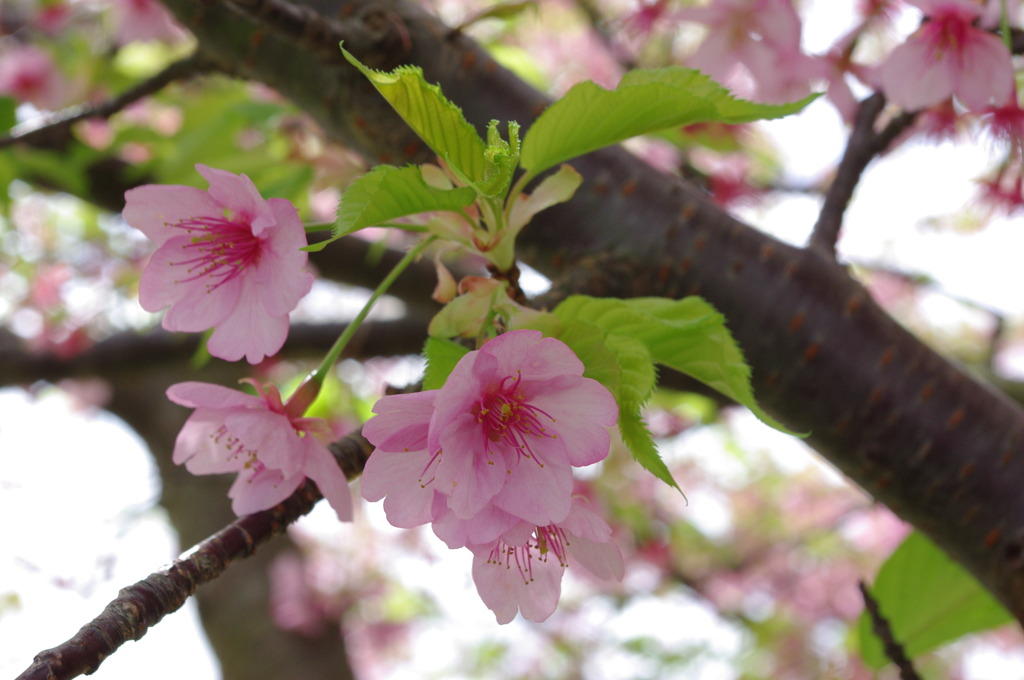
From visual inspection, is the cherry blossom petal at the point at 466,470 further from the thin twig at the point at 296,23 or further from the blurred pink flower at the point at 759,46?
the blurred pink flower at the point at 759,46

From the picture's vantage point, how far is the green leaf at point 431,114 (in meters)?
0.55

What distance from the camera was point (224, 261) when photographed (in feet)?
2.34

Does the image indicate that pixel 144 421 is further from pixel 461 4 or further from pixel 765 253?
pixel 765 253

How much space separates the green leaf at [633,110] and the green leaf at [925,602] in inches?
29.8

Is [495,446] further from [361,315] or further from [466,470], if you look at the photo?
[361,315]

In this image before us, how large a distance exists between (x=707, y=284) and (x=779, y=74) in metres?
0.52

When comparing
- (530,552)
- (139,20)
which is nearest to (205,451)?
(530,552)

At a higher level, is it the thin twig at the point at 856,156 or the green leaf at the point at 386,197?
the green leaf at the point at 386,197

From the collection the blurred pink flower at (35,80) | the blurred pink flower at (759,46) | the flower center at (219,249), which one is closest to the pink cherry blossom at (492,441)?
the flower center at (219,249)

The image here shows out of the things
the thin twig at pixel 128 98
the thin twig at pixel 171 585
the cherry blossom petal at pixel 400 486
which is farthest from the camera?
the thin twig at pixel 128 98

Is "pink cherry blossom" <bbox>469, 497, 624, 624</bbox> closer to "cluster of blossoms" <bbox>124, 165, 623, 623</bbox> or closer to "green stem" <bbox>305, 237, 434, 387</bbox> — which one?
"cluster of blossoms" <bbox>124, 165, 623, 623</bbox>

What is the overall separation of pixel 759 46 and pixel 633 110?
76 centimetres

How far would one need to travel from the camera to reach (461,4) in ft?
12.7

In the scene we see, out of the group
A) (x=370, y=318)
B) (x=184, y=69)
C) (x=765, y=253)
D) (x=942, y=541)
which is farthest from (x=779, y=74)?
(x=370, y=318)
